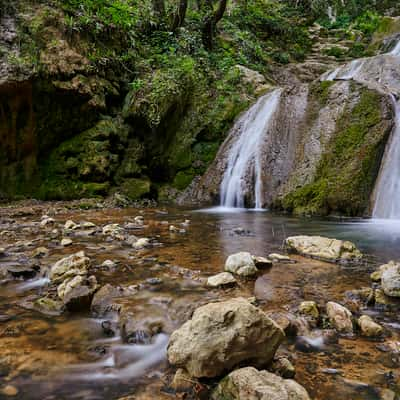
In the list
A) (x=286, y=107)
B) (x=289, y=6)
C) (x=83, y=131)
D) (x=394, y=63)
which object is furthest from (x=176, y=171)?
(x=289, y=6)

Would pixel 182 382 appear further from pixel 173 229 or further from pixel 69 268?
pixel 173 229

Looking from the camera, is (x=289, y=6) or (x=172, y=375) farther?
(x=289, y=6)

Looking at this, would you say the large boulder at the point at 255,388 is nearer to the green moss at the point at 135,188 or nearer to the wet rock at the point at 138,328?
the wet rock at the point at 138,328

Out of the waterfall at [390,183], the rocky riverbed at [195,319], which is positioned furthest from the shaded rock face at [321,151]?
the rocky riverbed at [195,319]

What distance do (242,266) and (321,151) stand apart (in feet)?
17.3

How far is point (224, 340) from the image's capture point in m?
1.37

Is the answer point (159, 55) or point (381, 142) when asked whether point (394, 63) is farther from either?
point (159, 55)

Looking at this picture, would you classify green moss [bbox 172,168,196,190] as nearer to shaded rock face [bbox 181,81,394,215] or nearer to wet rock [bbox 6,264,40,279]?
shaded rock face [bbox 181,81,394,215]

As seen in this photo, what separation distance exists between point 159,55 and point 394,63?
681cm

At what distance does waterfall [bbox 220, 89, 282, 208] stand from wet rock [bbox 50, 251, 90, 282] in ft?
18.1

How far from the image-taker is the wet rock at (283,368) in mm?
1451

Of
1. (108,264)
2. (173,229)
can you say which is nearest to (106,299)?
(108,264)

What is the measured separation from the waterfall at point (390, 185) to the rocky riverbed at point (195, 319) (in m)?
2.34

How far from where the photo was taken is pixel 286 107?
29.1 feet
